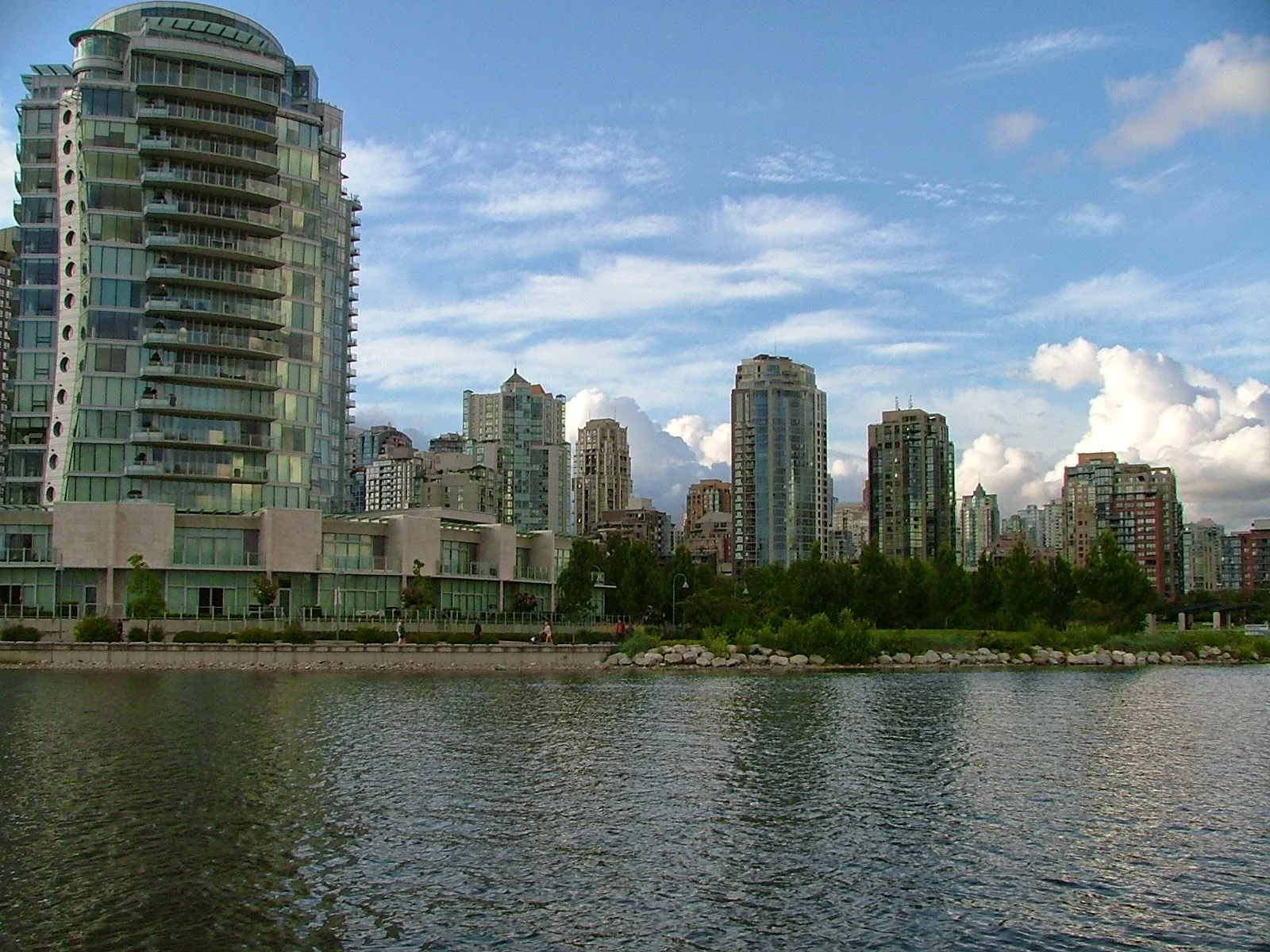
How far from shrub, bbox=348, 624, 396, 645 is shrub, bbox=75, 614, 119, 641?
1559cm

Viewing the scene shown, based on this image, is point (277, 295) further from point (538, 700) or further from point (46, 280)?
point (538, 700)

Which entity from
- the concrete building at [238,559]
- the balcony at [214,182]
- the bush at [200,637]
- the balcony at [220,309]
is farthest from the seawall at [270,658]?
the balcony at [214,182]

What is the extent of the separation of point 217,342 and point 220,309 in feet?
9.61

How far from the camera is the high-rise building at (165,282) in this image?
331ft

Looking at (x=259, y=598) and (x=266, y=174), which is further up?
(x=266, y=174)

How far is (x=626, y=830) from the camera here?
26938 millimetres

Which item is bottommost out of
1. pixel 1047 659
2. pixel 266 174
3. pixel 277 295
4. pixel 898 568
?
pixel 1047 659

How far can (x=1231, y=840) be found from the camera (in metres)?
26.4

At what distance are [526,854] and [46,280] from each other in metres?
100

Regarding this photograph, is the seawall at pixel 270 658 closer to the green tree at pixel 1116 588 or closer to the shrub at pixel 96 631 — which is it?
the shrub at pixel 96 631

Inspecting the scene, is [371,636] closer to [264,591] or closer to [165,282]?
[264,591]

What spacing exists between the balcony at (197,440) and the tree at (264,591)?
1383 cm

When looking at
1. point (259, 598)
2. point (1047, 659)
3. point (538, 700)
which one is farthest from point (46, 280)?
point (1047, 659)

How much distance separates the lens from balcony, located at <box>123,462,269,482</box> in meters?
99.3
